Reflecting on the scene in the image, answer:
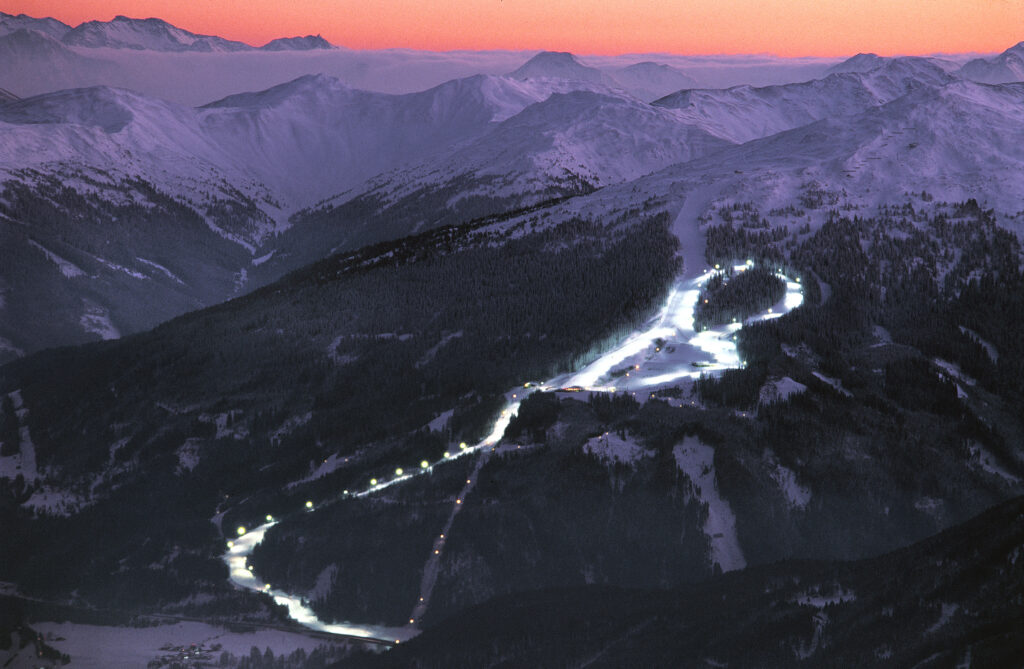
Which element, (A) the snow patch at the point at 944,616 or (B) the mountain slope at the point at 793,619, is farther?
(A) the snow patch at the point at 944,616

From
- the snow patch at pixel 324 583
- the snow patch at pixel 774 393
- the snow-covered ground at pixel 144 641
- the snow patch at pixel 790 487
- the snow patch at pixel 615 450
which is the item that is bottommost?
the snow-covered ground at pixel 144 641

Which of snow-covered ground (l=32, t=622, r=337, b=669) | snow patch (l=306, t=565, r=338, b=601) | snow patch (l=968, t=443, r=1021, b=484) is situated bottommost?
snow-covered ground (l=32, t=622, r=337, b=669)

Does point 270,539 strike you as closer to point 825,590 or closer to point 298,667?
point 298,667

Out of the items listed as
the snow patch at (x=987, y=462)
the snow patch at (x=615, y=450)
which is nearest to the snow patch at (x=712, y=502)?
the snow patch at (x=615, y=450)

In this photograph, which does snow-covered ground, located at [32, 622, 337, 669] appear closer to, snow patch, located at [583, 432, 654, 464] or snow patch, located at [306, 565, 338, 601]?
snow patch, located at [306, 565, 338, 601]

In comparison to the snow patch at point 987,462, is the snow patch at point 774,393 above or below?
above

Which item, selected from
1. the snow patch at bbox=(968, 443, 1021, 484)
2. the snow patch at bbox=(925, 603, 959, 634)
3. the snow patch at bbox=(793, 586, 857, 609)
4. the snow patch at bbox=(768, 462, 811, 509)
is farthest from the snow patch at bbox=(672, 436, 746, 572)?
the snow patch at bbox=(925, 603, 959, 634)

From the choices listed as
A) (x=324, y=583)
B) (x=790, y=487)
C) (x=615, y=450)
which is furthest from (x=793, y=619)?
(x=324, y=583)

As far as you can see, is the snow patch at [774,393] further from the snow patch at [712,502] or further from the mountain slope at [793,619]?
the mountain slope at [793,619]
